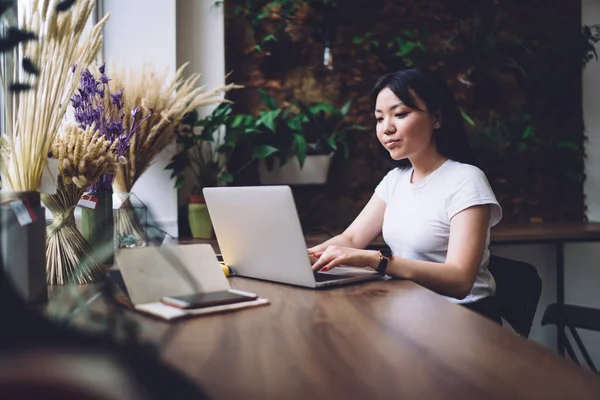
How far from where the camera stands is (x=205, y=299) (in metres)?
1.04

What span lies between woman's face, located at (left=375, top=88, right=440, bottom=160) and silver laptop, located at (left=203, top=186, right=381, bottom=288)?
1.82 ft

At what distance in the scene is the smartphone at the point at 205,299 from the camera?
101cm

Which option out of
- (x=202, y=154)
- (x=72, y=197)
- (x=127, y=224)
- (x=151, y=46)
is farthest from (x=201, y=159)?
(x=72, y=197)

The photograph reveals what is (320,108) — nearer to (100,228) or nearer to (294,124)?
(294,124)

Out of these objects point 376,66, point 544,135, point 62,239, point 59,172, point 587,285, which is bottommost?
point 587,285

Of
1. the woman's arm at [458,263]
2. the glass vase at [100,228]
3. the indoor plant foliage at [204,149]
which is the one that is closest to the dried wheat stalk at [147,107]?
the indoor plant foliage at [204,149]

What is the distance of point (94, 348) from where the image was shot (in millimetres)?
223

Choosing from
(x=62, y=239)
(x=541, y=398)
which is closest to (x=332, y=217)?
(x=62, y=239)

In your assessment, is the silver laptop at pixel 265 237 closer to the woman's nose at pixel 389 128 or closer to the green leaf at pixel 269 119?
the woman's nose at pixel 389 128

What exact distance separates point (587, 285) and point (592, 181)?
0.62 metres

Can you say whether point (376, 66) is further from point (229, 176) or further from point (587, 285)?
point (587, 285)

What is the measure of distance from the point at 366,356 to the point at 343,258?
0.65 metres

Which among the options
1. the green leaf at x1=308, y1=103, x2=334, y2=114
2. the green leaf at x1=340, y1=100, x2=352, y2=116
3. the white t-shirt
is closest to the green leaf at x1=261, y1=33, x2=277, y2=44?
the green leaf at x1=308, y1=103, x2=334, y2=114

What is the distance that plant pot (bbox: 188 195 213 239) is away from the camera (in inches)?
98.7
